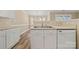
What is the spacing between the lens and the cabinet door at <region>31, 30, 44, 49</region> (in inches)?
46.1

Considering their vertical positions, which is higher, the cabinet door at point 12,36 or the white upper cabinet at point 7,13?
the white upper cabinet at point 7,13

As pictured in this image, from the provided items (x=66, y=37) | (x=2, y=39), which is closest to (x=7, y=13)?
(x=2, y=39)

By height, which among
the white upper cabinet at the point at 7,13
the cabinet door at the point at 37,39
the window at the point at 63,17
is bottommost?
the cabinet door at the point at 37,39

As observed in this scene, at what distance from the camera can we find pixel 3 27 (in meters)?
1.07

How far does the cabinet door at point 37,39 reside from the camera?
1170mm

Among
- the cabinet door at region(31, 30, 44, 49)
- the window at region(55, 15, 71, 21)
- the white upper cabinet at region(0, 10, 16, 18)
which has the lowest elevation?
the cabinet door at region(31, 30, 44, 49)

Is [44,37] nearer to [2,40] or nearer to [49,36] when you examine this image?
[49,36]

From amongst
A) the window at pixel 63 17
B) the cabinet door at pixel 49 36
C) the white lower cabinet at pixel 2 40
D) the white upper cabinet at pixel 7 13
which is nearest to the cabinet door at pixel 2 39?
the white lower cabinet at pixel 2 40

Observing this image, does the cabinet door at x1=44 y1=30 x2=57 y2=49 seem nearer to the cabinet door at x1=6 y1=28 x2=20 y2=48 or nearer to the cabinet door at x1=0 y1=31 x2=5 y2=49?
the cabinet door at x1=6 y1=28 x2=20 y2=48

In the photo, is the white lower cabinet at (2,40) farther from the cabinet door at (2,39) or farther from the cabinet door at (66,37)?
the cabinet door at (66,37)

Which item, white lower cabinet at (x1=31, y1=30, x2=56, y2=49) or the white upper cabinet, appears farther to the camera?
white lower cabinet at (x1=31, y1=30, x2=56, y2=49)

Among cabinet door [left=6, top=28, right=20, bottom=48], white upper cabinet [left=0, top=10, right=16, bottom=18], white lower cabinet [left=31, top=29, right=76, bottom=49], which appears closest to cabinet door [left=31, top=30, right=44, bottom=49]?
white lower cabinet [left=31, top=29, right=76, bottom=49]
